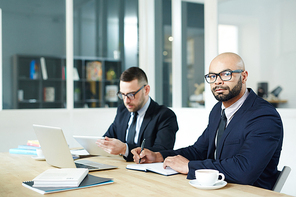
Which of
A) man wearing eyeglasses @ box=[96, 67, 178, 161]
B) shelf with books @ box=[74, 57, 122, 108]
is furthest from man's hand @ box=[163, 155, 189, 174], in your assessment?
shelf with books @ box=[74, 57, 122, 108]

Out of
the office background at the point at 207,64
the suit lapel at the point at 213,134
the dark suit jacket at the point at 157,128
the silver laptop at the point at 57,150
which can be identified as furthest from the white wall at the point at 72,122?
the silver laptop at the point at 57,150

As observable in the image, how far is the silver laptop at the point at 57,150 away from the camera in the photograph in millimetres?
A: 1732

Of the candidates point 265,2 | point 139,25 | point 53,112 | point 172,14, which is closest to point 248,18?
point 265,2

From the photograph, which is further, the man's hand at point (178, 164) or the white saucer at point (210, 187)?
the man's hand at point (178, 164)

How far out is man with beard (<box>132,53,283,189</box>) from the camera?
4.99 feet

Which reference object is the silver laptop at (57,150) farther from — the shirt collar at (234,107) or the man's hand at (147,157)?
the shirt collar at (234,107)

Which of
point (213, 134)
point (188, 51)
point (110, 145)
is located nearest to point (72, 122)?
point (188, 51)

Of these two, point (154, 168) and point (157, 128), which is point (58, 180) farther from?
point (157, 128)

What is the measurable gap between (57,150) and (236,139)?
1.00 m

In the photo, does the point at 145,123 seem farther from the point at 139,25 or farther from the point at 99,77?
the point at 139,25

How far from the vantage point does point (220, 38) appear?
3.70m

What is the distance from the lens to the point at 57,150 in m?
1.79

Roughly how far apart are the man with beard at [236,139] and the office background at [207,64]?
1282mm

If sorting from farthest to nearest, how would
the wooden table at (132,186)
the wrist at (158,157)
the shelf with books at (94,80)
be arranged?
1. the shelf with books at (94,80)
2. the wrist at (158,157)
3. the wooden table at (132,186)
